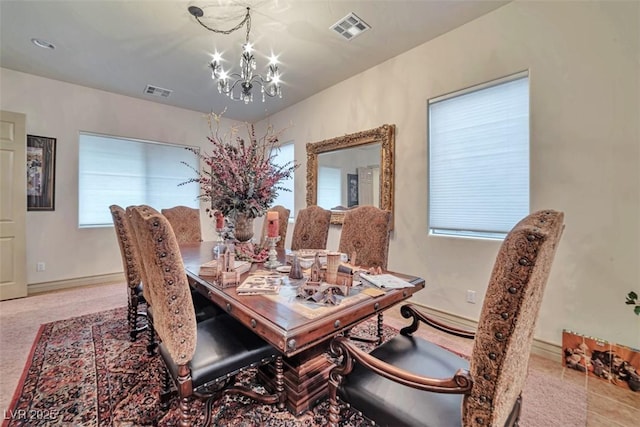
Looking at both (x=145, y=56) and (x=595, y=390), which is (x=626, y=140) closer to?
(x=595, y=390)

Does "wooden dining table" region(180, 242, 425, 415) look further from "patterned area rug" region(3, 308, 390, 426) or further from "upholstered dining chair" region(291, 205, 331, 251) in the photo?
"upholstered dining chair" region(291, 205, 331, 251)

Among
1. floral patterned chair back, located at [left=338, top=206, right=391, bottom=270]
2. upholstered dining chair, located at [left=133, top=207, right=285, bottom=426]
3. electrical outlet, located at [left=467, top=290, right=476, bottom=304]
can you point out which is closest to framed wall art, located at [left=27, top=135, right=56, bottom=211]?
upholstered dining chair, located at [left=133, top=207, right=285, bottom=426]

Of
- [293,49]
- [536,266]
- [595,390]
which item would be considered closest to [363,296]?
[536,266]

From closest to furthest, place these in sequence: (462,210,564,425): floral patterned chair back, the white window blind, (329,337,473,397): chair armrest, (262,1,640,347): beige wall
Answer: (462,210,564,425): floral patterned chair back, (329,337,473,397): chair armrest, (262,1,640,347): beige wall, the white window blind

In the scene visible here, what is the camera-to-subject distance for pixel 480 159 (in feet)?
8.66

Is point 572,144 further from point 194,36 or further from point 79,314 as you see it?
point 79,314

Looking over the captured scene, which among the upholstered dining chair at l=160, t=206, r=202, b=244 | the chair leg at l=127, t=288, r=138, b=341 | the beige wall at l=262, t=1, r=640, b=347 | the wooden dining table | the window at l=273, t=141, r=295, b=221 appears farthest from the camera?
the window at l=273, t=141, r=295, b=221

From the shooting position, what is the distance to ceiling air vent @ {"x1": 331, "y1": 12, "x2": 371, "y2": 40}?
2.53m

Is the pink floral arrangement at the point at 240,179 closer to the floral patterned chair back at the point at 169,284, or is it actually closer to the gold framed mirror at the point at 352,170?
the floral patterned chair back at the point at 169,284

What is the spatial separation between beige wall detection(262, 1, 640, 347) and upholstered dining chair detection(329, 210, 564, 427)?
1.64 meters

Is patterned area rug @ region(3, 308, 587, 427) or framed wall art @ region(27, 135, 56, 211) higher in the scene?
framed wall art @ region(27, 135, 56, 211)

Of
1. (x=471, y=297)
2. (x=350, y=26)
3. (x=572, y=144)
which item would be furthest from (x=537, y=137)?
(x=350, y=26)

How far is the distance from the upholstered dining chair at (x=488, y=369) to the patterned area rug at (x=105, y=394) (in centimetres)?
66

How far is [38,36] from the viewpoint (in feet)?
9.21
